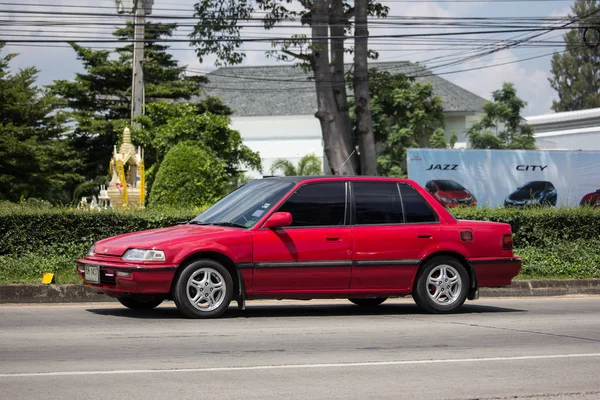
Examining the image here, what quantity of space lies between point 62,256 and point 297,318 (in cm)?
535

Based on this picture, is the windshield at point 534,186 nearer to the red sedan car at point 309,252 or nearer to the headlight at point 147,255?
the red sedan car at point 309,252

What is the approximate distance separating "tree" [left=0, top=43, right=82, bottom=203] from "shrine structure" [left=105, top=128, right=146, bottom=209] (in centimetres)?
1830

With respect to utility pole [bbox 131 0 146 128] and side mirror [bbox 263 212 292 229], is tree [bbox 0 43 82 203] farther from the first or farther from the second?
side mirror [bbox 263 212 292 229]

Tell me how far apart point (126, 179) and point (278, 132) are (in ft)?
125

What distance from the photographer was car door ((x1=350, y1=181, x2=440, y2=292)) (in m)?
11.0

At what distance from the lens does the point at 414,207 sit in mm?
11461

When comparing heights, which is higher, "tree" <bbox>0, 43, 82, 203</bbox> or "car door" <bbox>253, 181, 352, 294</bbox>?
"tree" <bbox>0, 43, 82, 203</bbox>

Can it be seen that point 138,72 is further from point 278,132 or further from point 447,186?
point 278,132

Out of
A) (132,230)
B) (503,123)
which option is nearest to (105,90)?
(503,123)

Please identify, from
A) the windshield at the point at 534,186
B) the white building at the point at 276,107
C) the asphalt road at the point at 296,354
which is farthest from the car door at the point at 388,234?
the white building at the point at 276,107

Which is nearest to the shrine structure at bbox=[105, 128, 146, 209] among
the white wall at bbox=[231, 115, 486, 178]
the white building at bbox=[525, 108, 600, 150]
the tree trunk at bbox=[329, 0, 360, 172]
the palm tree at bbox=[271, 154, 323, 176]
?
the tree trunk at bbox=[329, 0, 360, 172]

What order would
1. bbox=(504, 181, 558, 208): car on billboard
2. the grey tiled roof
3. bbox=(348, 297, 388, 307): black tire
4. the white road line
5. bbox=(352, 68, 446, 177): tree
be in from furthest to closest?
the grey tiled roof
bbox=(352, 68, 446, 177): tree
bbox=(504, 181, 558, 208): car on billboard
bbox=(348, 297, 388, 307): black tire
the white road line

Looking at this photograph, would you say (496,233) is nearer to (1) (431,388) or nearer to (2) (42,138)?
(1) (431,388)

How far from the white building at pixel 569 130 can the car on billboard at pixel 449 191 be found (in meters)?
14.7
